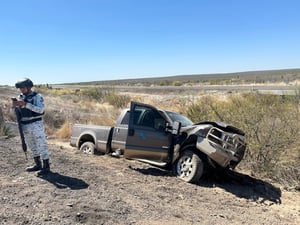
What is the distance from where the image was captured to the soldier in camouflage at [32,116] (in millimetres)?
6910

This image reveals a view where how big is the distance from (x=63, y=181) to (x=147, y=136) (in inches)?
104

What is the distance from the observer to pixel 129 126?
354 inches

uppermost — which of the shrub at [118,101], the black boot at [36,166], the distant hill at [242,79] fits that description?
the black boot at [36,166]

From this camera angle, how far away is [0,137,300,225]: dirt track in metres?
5.30

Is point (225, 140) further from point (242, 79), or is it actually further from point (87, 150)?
point (242, 79)

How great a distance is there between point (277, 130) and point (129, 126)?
365 centimetres

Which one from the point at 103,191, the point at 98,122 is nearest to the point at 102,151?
the point at 103,191

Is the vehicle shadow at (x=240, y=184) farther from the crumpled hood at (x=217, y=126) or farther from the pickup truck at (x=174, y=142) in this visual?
the crumpled hood at (x=217, y=126)

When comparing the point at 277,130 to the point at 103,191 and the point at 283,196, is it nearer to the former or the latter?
the point at 283,196

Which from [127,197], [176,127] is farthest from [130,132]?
[127,197]

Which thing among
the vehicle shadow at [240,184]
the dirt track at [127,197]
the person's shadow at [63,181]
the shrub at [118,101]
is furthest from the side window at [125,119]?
the shrub at [118,101]

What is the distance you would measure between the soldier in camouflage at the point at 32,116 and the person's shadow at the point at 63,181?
176 mm

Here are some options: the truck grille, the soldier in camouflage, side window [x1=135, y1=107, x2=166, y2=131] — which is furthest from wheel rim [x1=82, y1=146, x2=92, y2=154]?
the truck grille

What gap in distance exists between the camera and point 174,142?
8688 millimetres
